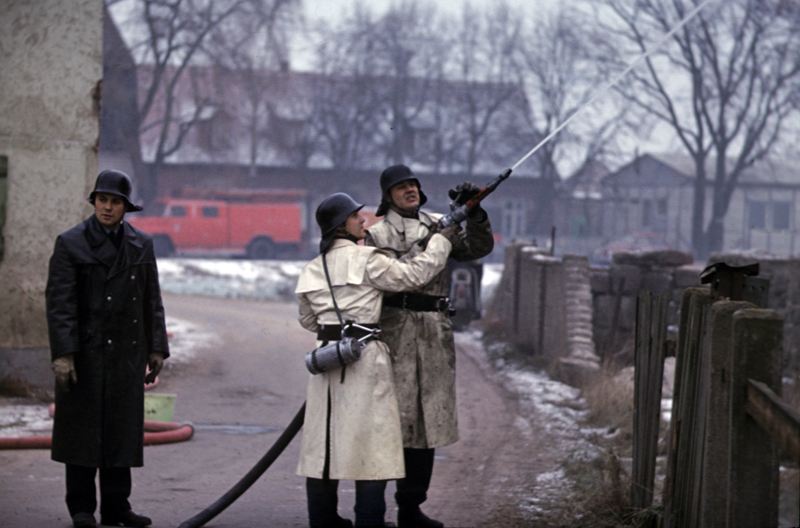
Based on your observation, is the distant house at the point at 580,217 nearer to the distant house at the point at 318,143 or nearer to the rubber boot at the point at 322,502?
the distant house at the point at 318,143

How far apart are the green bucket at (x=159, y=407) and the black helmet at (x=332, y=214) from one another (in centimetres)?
326

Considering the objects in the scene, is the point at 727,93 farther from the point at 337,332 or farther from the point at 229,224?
the point at 337,332

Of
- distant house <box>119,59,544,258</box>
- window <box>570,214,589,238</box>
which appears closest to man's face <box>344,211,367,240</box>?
distant house <box>119,59,544,258</box>

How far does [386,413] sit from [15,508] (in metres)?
2.21

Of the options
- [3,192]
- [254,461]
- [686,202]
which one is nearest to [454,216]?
[254,461]

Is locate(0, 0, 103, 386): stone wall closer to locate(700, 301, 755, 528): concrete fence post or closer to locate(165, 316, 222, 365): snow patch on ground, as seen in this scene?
locate(165, 316, 222, 365): snow patch on ground

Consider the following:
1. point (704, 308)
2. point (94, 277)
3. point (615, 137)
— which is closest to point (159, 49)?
point (615, 137)

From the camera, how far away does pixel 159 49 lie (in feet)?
74.4

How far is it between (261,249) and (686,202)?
13.1 metres

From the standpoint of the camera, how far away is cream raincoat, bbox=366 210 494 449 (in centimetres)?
447

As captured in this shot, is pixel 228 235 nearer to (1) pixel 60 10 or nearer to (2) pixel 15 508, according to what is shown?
(1) pixel 60 10

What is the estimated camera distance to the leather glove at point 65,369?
452cm

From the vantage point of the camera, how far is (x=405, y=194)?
15.4ft

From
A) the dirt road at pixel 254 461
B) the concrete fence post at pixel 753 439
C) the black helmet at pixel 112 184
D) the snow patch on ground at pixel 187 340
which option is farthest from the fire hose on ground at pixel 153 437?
the concrete fence post at pixel 753 439
